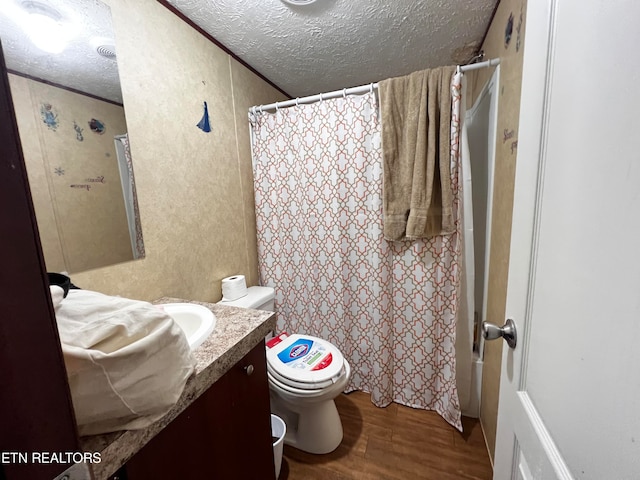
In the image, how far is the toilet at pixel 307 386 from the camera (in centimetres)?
120

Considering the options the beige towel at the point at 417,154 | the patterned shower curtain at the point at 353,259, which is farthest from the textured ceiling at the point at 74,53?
the beige towel at the point at 417,154

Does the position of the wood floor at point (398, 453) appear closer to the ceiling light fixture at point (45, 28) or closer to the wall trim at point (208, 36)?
the ceiling light fixture at point (45, 28)

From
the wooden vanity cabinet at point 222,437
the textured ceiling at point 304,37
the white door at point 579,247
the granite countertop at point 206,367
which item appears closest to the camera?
the white door at point 579,247

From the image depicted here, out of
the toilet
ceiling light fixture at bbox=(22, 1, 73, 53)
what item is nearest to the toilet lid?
the toilet

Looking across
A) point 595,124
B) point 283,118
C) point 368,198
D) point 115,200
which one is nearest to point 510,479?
point 595,124

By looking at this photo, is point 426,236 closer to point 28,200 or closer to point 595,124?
point 595,124

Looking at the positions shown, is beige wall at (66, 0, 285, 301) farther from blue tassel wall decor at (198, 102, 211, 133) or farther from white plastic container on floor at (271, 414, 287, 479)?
white plastic container on floor at (271, 414, 287, 479)

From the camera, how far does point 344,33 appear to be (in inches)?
52.4

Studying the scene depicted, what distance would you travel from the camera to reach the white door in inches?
12.2

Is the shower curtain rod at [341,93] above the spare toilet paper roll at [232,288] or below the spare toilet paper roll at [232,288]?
above

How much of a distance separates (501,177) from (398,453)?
55.9 inches

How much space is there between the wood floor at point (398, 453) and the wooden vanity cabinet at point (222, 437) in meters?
0.38

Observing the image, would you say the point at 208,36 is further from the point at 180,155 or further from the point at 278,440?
the point at 278,440

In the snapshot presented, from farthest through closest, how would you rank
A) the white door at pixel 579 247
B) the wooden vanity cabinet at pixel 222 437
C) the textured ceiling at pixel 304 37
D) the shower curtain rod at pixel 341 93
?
1. the shower curtain rod at pixel 341 93
2. the textured ceiling at pixel 304 37
3. the wooden vanity cabinet at pixel 222 437
4. the white door at pixel 579 247
